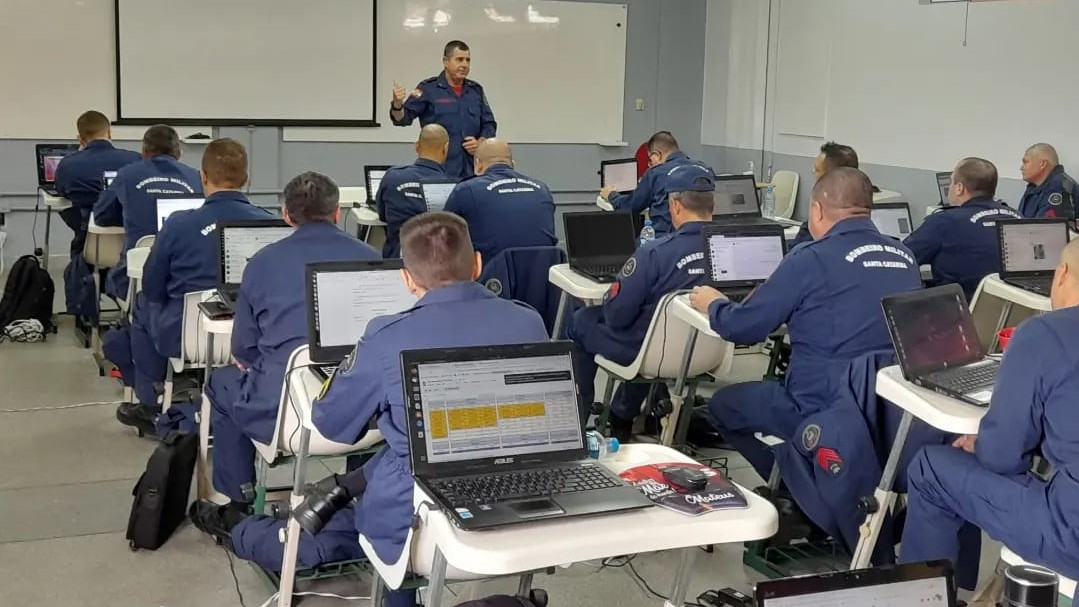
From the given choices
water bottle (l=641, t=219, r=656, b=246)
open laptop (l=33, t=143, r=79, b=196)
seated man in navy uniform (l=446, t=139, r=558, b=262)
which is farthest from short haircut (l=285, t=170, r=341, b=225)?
open laptop (l=33, t=143, r=79, b=196)

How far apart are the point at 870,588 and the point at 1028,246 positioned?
12.6 ft

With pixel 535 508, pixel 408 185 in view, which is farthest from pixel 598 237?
pixel 535 508

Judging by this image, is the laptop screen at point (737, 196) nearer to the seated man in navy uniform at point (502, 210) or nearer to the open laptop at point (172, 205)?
the seated man in navy uniform at point (502, 210)

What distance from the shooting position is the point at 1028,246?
5141 millimetres

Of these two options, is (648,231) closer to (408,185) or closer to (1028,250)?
(408,185)

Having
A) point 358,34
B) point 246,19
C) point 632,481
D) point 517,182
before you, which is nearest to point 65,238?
point 246,19

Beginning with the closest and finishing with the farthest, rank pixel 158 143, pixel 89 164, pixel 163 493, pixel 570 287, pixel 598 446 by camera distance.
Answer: pixel 598 446, pixel 163 493, pixel 570 287, pixel 158 143, pixel 89 164

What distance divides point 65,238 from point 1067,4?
734 cm

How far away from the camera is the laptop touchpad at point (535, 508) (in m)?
2.08

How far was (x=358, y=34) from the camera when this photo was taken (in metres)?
9.34

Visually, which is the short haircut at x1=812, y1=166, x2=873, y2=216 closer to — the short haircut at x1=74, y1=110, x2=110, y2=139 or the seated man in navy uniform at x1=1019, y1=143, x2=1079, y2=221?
the seated man in navy uniform at x1=1019, y1=143, x2=1079, y2=221

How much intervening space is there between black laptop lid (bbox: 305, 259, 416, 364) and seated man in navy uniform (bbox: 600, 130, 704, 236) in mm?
3064

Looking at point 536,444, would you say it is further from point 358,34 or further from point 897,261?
point 358,34

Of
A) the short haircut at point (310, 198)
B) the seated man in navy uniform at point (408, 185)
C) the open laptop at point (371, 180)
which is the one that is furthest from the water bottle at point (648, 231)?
the short haircut at point (310, 198)
